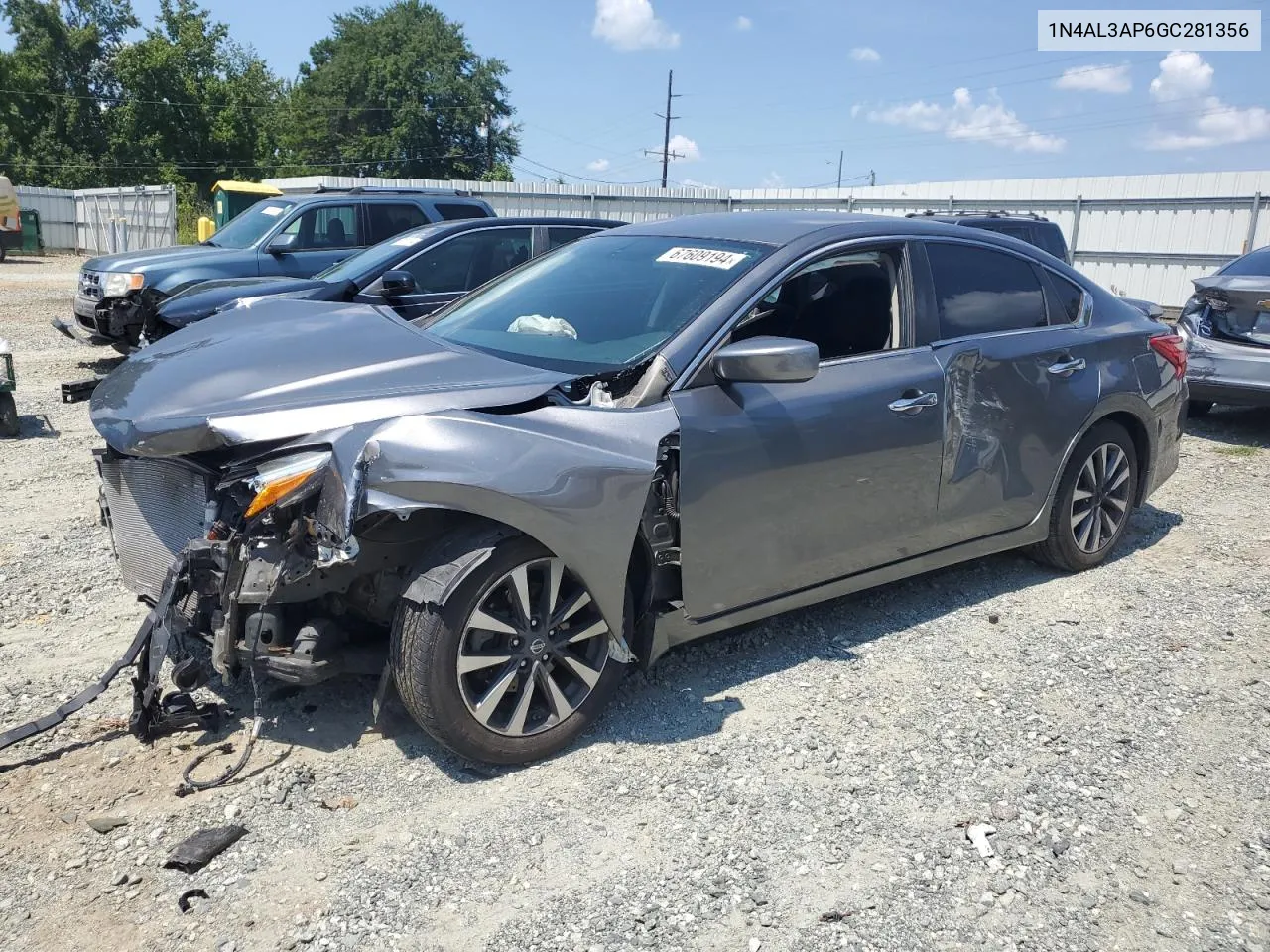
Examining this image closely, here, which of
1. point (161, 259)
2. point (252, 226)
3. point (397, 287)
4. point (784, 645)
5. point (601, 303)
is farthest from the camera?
point (252, 226)

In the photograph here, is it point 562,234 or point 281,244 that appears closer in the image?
point 562,234

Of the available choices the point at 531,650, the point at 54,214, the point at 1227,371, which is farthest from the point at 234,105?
the point at 531,650

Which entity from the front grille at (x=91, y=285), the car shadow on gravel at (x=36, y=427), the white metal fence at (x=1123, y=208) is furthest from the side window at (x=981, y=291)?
the white metal fence at (x=1123, y=208)

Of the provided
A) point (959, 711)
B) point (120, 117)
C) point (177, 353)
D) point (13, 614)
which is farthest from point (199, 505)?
point (120, 117)

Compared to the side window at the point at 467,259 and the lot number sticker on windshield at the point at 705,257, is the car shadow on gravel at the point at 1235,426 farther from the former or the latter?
the lot number sticker on windshield at the point at 705,257

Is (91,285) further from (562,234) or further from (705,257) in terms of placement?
(705,257)

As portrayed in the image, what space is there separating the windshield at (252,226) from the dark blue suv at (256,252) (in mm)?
→ 16

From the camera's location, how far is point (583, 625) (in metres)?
3.42

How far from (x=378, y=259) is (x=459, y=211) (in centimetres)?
355

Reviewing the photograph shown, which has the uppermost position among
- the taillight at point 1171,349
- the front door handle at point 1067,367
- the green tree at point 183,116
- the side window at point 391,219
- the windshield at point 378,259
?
the green tree at point 183,116

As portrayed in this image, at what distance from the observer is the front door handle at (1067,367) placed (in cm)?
475

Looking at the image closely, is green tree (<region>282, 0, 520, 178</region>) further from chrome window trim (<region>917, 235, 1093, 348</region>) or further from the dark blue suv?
chrome window trim (<region>917, 235, 1093, 348</region>)

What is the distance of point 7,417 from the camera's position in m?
7.65

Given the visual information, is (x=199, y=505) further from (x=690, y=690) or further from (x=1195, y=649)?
(x=1195, y=649)
